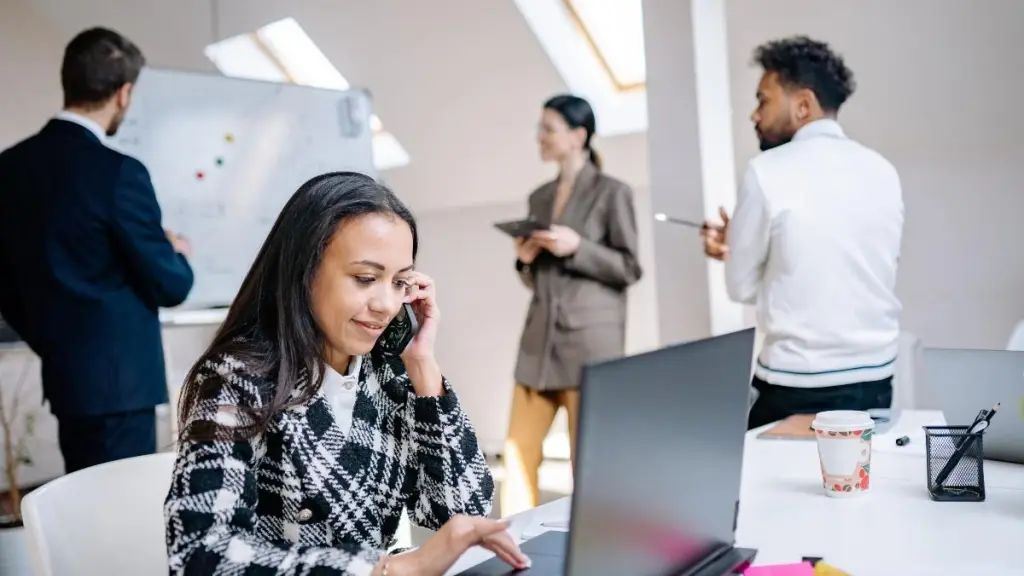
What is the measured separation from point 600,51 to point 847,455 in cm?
343

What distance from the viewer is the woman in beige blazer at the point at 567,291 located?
9.95 ft

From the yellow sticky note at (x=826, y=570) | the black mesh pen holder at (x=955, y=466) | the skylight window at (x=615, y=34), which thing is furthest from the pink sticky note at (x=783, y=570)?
the skylight window at (x=615, y=34)

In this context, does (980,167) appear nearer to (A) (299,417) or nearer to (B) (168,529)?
(A) (299,417)

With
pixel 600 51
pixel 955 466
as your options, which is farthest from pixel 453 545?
pixel 600 51

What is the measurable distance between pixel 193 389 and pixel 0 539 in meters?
2.08

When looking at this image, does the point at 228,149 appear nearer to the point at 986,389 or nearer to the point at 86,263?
the point at 86,263

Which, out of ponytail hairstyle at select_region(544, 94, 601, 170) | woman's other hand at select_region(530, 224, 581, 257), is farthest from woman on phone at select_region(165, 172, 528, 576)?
ponytail hairstyle at select_region(544, 94, 601, 170)

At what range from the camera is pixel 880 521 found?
1.26 m

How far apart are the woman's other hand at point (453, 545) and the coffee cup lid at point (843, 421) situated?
2.01 feet

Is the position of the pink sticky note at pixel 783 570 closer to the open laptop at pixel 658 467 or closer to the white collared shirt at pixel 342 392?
the open laptop at pixel 658 467

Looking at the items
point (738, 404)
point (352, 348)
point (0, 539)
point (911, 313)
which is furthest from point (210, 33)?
point (738, 404)

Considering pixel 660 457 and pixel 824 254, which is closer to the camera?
pixel 660 457

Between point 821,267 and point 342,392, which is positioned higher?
point 821,267

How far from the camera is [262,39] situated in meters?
5.34
